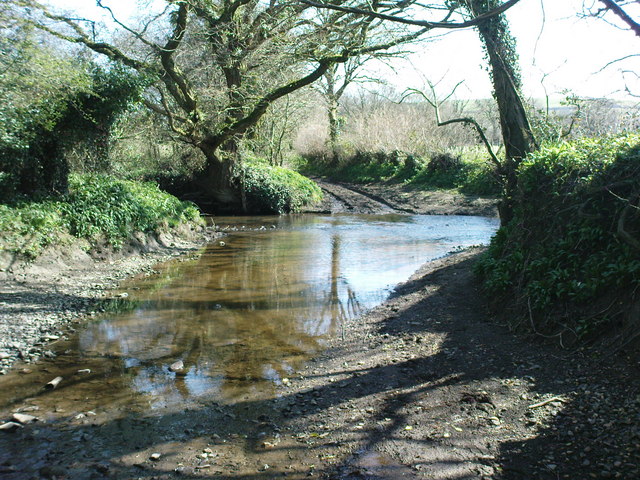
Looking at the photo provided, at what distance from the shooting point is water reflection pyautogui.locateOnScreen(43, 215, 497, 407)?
223 inches

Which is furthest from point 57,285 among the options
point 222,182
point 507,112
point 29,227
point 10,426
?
point 222,182

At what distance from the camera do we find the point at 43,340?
6.67 m

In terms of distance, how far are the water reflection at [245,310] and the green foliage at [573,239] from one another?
2.54 meters

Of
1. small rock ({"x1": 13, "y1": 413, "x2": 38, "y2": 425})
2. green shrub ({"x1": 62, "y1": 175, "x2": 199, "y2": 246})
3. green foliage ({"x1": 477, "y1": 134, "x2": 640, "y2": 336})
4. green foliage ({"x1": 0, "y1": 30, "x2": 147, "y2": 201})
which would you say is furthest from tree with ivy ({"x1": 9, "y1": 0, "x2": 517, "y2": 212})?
small rock ({"x1": 13, "y1": 413, "x2": 38, "y2": 425})

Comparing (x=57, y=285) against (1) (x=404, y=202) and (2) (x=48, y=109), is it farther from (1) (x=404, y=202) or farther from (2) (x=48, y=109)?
(1) (x=404, y=202)

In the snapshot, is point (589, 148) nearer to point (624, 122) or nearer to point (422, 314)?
point (624, 122)

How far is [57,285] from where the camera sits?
911 centimetres

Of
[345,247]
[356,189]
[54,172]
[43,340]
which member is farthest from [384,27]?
[356,189]

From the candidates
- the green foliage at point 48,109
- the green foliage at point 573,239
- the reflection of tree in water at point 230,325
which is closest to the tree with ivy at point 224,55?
the green foliage at point 48,109

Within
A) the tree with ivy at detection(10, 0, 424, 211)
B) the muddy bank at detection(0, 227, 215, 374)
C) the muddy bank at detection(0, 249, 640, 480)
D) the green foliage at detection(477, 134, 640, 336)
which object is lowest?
the muddy bank at detection(0, 249, 640, 480)

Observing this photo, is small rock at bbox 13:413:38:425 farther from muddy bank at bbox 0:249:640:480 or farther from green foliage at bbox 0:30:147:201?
green foliage at bbox 0:30:147:201

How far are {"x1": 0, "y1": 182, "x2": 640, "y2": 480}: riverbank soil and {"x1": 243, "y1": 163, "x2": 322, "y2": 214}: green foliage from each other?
16.9m

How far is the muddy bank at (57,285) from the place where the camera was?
6663 mm

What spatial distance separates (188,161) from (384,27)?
1072 cm
